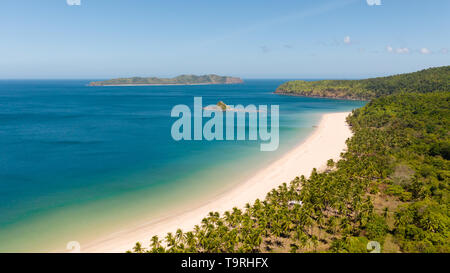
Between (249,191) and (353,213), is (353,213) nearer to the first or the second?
(353,213)

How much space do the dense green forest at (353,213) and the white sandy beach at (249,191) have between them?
2.44 metres

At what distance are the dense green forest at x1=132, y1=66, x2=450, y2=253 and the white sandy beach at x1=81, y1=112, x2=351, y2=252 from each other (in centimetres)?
244

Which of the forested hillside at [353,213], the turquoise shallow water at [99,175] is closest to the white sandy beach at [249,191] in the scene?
the turquoise shallow water at [99,175]

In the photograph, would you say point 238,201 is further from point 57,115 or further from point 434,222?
point 57,115

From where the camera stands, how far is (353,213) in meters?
40.0

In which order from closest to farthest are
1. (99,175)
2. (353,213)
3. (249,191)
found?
(353,213) < (249,191) < (99,175)

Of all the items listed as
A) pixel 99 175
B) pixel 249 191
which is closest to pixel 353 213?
pixel 249 191

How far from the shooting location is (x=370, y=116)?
346 feet

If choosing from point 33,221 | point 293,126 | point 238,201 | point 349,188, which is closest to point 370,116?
point 293,126

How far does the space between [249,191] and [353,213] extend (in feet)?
55.7

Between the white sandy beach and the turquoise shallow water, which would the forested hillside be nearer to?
the white sandy beach

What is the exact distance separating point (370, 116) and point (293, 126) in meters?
30.1

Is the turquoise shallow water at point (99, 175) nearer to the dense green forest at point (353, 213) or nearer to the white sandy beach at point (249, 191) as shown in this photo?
the white sandy beach at point (249, 191)

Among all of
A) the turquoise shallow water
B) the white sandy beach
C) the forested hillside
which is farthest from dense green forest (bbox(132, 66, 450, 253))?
the turquoise shallow water
